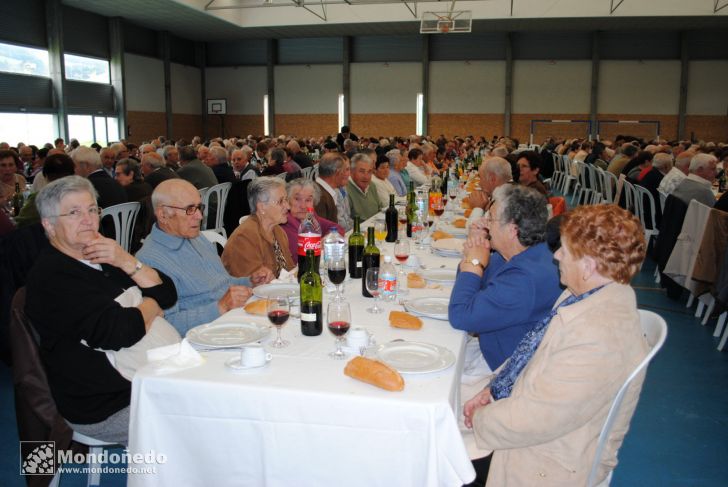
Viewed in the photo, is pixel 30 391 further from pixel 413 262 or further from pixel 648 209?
pixel 648 209

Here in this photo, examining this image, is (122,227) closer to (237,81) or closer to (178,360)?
(178,360)

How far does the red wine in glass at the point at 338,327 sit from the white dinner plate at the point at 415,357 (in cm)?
13

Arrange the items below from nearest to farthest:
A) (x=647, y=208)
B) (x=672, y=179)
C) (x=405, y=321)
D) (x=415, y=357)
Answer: (x=415, y=357) < (x=405, y=321) < (x=672, y=179) < (x=647, y=208)

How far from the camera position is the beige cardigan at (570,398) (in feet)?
4.90

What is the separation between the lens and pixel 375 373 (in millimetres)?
1611

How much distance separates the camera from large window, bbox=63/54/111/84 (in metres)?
15.2

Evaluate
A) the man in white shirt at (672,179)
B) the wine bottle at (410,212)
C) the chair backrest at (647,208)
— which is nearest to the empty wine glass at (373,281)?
the wine bottle at (410,212)

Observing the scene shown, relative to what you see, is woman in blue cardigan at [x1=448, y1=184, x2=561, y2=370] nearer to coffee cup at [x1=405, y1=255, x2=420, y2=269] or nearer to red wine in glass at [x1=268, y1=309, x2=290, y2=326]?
red wine in glass at [x1=268, y1=309, x2=290, y2=326]

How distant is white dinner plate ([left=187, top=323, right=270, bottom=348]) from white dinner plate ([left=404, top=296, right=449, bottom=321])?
579mm

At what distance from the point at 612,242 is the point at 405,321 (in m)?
0.80

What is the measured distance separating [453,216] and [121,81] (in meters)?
14.6

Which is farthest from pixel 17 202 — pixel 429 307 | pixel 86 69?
pixel 86 69

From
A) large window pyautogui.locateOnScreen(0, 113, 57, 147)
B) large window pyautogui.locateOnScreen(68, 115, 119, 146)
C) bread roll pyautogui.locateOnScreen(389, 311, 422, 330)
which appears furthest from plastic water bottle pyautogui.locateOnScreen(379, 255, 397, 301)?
large window pyautogui.locateOnScreen(68, 115, 119, 146)

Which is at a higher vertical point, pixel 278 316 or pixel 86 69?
pixel 86 69
